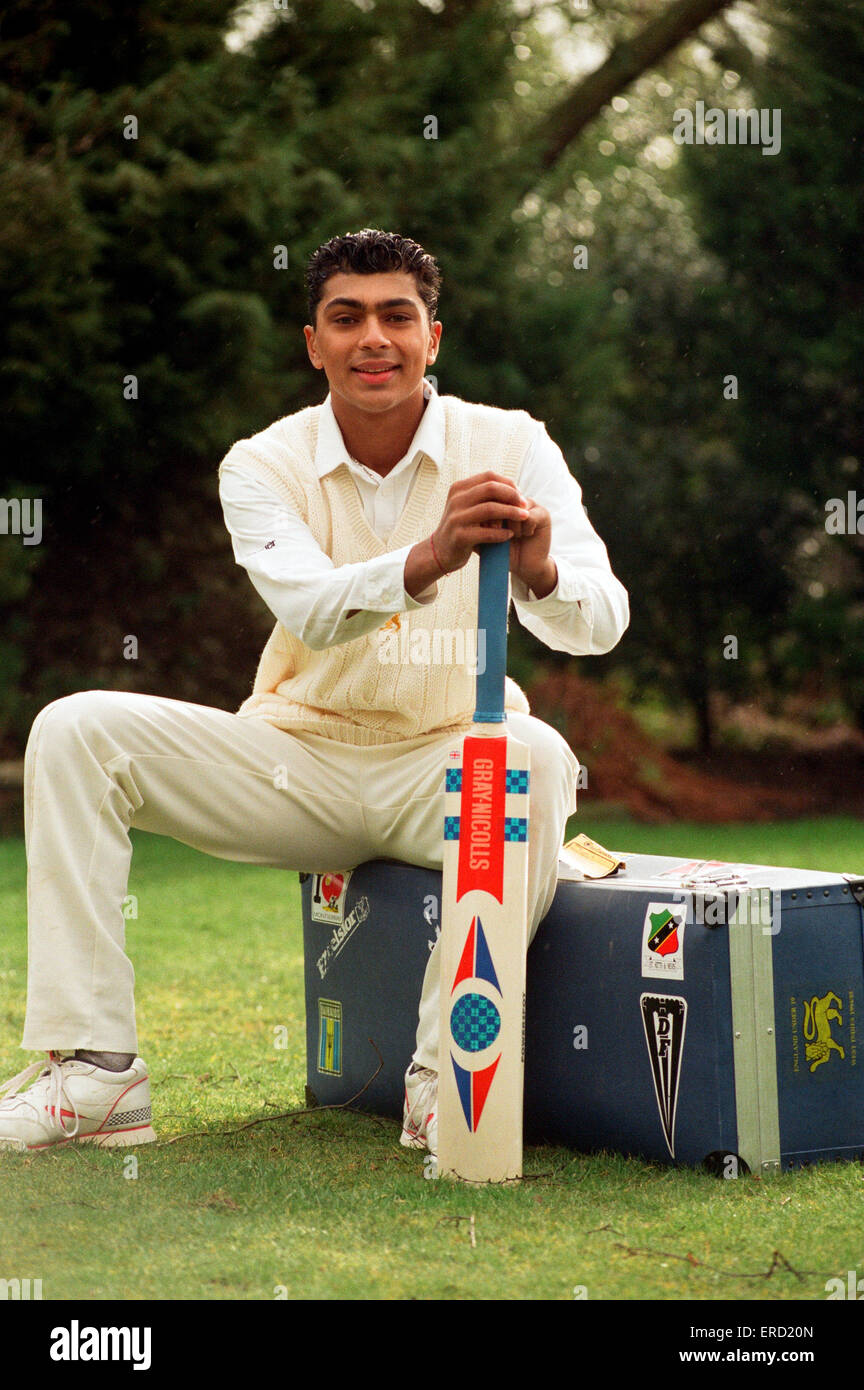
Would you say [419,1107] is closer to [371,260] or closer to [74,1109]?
[74,1109]

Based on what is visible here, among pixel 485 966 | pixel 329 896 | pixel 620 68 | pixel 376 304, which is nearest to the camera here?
pixel 485 966

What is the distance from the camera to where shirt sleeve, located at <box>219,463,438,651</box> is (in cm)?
255

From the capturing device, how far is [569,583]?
2590 millimetres

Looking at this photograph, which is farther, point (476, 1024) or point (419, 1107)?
point (419, 1107)

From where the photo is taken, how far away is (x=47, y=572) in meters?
8.44

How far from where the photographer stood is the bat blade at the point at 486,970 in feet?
7.80

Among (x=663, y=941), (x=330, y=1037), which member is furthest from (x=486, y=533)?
(x=330, y=1037)

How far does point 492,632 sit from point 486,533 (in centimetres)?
15

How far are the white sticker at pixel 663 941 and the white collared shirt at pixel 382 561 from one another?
1.40 feet

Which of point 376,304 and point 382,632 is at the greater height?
point 376,304

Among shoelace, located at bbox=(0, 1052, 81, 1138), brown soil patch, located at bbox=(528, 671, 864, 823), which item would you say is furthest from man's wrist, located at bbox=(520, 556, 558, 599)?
brown soil patch, located at bbox=(528, 671, 864, 823)

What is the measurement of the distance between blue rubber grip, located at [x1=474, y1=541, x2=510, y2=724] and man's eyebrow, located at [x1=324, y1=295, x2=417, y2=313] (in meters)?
0.67

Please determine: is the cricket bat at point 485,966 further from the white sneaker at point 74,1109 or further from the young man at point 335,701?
the white sneaker at point 74,1109

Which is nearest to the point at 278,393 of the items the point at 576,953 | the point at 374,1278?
the point at 576,953
